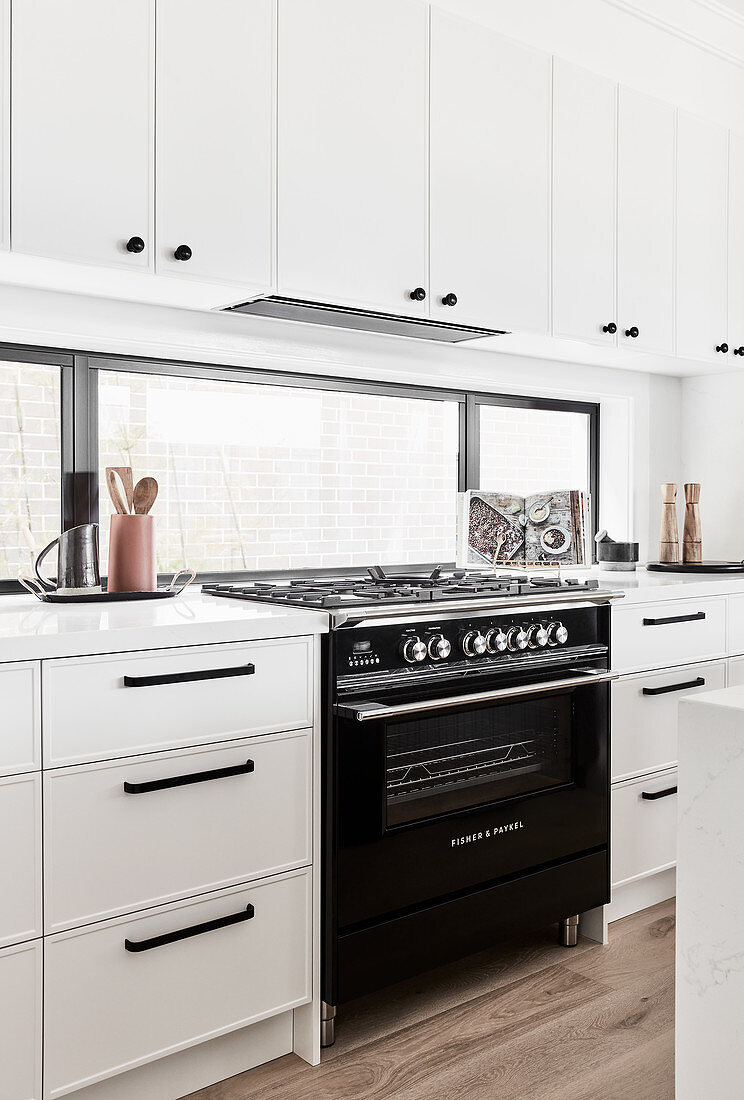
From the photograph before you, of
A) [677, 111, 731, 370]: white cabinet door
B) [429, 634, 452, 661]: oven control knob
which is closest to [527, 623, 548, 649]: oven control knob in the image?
[429, 634, 452, 661]: oven control knob

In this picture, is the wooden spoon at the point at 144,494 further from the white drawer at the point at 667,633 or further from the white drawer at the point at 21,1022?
the white drawer at the point at 667,633

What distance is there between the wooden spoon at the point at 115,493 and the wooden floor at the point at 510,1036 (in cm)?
133

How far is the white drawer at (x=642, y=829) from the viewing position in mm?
2609

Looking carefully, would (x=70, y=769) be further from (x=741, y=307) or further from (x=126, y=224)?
(x=741, y=307)

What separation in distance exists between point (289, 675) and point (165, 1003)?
2.17 ft

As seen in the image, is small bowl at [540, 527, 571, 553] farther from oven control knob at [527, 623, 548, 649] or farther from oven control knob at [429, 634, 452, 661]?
oven control knob at [429, 634, 452, 661]

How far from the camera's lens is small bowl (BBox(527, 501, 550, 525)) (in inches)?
114

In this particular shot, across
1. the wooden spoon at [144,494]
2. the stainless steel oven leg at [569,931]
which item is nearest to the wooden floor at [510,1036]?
the stainless steel oven leg at [569,931]

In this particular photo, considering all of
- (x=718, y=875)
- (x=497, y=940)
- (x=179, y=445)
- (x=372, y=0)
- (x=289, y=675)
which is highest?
(x=372, y=0)

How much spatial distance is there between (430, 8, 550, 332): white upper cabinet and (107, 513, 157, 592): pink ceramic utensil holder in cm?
95

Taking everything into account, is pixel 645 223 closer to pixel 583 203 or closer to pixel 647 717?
pixel 583 203

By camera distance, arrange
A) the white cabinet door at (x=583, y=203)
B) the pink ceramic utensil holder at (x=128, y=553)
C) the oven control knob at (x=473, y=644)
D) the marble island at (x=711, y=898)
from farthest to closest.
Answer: the white cabinet door at (x=583, y=203)
the pink ceramic utensil holder at (x=128, y=553)
the oven control knob at (x=473, y=644)
the marble island at (x=711, y=898)

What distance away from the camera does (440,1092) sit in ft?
6.22

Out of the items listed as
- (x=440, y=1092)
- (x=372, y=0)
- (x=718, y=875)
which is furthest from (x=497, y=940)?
(x=372, y=0)
